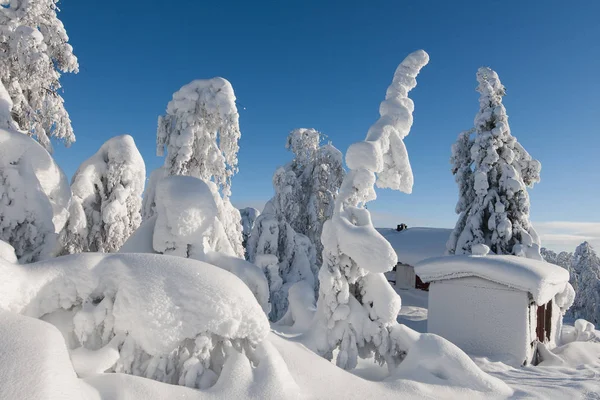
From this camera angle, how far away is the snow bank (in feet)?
8.49

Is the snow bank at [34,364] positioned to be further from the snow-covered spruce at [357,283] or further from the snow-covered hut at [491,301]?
the snow-covered hut at [491,301]

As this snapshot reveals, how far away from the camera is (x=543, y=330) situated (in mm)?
11641

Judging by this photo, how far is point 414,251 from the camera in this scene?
26.9m

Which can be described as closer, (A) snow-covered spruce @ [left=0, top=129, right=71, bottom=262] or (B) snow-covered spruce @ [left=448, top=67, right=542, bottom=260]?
(A) snow-covered spruce @ [left=0, top=129, right=71, bottom=262]

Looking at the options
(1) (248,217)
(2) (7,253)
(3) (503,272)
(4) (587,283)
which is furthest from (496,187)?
(1) (248,217)

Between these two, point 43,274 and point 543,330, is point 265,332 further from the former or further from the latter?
point 543,330

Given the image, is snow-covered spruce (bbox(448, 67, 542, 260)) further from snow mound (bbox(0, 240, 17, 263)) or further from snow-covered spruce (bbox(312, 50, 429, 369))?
snow mound (bbox(0, 240, 17, 263))

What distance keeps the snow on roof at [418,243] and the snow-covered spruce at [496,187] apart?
7.31 m

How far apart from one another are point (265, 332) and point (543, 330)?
34.7 ft

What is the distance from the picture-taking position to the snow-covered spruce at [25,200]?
6293 millimetres

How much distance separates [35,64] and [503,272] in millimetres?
12589

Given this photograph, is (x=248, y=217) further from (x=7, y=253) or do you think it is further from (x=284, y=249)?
(x=7, y=253)

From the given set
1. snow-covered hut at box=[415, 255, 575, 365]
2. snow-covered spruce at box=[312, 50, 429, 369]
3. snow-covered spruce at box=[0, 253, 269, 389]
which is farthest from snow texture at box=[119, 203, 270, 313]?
snow-covered hut at box=[415, 255, 575, 365]

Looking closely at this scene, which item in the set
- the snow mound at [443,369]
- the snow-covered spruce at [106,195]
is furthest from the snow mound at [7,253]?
the snow mound at [443,369]
